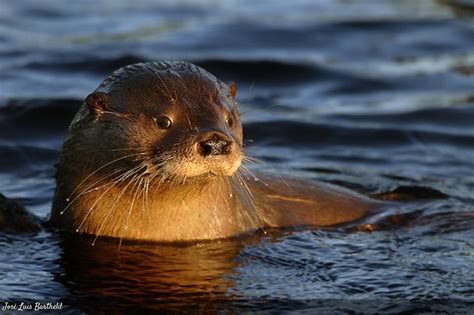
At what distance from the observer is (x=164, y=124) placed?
272 inches

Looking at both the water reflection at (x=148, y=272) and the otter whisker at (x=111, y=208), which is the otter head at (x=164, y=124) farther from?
the water reflection at (x=148, y=272)

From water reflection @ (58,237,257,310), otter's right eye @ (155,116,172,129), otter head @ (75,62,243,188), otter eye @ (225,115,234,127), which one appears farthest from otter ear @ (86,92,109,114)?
water reflection @ (58,237,257,310)

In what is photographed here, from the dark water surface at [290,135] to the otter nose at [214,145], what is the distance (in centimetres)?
74

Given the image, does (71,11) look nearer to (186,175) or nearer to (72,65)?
(72,65)

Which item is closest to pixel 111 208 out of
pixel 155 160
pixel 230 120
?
pixel 155 160

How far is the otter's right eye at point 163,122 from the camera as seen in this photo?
688 centimetres

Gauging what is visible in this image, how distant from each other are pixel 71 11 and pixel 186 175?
32.4 ft

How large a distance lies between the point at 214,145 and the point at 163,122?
17.8 inches

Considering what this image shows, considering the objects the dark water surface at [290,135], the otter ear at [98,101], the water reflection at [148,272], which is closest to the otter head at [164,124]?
the otter ear at [98,101]

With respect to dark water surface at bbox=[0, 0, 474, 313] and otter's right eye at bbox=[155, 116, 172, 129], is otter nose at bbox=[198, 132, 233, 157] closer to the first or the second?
otter's right eye at bbox=[155, 116, 172, 129]

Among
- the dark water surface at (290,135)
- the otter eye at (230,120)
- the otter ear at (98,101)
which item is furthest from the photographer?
the otter ear at (98,101)

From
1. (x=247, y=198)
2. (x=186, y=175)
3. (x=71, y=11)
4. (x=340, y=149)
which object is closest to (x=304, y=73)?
(x=340, y=149)

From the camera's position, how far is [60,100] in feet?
37.5

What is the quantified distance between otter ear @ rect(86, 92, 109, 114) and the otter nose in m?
0.76
